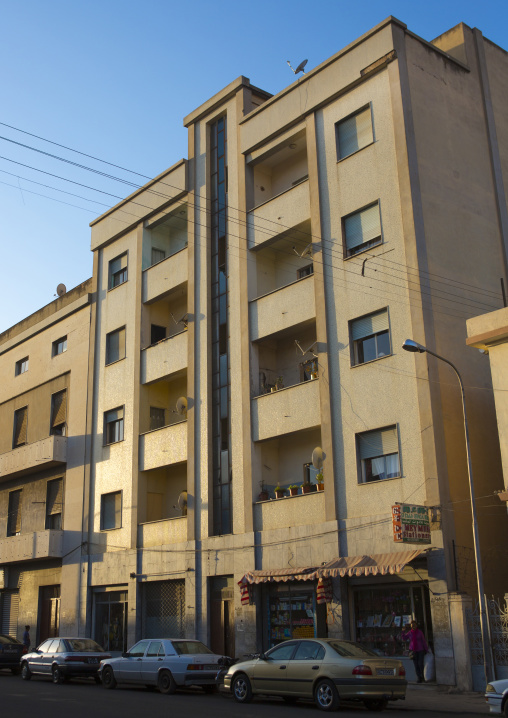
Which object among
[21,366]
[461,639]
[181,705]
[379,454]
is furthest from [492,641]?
[21,366]

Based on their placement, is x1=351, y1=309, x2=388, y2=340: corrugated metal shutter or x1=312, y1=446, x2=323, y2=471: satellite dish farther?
x1=312, y1=446, x2=323, y2=471: satellite dish

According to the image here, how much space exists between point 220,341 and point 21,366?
16995 mm

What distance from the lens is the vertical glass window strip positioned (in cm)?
2611

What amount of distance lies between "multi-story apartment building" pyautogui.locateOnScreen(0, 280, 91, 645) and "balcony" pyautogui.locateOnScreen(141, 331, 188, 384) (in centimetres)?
460

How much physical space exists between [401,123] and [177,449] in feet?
45.7

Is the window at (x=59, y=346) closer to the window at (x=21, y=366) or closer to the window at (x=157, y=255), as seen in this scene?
the window at (x=21, y=366)

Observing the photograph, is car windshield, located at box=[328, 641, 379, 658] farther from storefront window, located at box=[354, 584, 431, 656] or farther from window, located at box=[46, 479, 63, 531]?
window, located at box=[46, 479, 63, 531]

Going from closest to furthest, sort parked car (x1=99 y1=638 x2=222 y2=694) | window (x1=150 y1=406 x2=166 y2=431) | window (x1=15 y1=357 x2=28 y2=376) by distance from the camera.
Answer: parked car (x1=99 y1=638 x2=222 y2=694) → window (x1=150 y1=406 x2=166 y2=431) → window (x1=15 y1=357 x2=28 y2=376)

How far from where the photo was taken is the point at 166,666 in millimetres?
18750

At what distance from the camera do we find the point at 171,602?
2736cm

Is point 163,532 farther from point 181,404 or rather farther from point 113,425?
point 113,425

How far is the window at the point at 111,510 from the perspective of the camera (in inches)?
1208

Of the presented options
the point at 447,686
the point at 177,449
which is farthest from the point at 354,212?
the point at 447,686

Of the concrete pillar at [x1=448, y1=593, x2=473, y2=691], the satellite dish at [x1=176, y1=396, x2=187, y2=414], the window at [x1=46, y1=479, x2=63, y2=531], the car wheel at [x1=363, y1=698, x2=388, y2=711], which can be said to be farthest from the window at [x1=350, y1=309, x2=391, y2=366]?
the window at [x1=46, y1=479, x2=63, y2=531]
